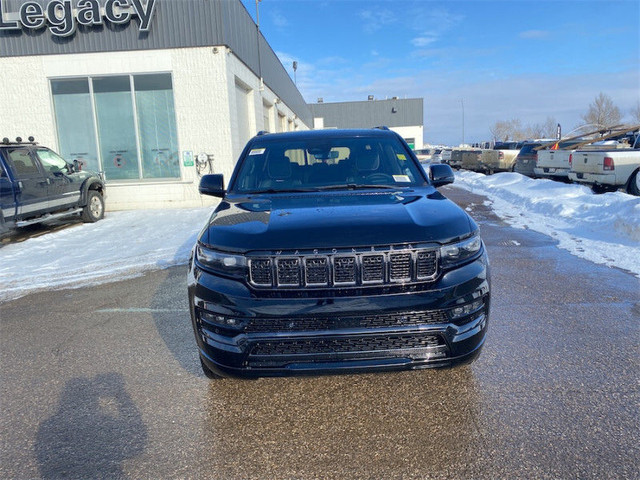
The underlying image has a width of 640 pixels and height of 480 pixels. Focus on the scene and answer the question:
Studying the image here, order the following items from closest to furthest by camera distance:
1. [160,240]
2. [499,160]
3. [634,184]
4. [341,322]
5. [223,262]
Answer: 1. [341,322]
2. [223,262]
3. [160,240]
4. [634,184]
5. [499,160]

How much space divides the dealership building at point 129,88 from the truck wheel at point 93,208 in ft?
5.13

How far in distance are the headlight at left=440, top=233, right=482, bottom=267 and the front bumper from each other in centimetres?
8

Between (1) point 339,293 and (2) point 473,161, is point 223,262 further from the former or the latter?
(2) point 473,161

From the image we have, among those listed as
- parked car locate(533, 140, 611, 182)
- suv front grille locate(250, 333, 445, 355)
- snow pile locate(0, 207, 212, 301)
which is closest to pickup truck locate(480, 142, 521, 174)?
parked car locate(533, 140, 611, 182)

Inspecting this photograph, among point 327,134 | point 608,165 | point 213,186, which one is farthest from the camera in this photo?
point 608,165

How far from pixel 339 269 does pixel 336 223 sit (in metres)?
0.32

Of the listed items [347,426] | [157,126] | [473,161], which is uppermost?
[157,126]

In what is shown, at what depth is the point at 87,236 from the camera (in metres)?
9.56

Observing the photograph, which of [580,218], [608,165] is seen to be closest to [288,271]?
[580,218]

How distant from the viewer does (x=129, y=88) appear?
521 inches

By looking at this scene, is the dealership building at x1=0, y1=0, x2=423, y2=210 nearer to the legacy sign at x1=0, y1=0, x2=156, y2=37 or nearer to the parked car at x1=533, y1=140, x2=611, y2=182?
the legacy sign at x1=0, y1=0, x2=156, y2=37

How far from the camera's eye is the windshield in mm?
3877

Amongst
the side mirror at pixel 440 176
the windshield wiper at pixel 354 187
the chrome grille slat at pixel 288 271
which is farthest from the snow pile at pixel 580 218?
A: the chrome grille slat at pixel 288 271

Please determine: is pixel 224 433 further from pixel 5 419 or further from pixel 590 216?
pixel 590 216
